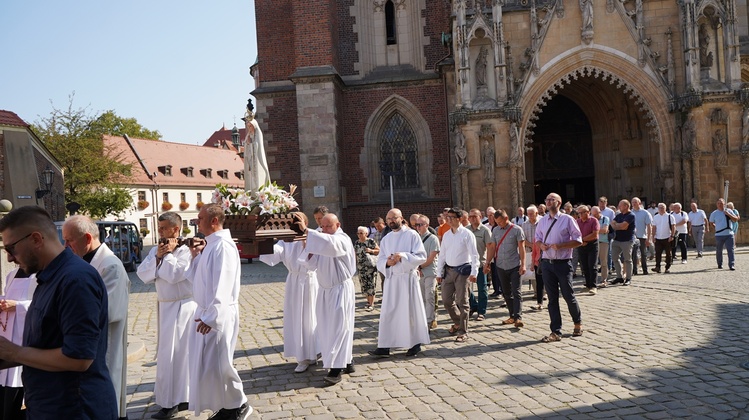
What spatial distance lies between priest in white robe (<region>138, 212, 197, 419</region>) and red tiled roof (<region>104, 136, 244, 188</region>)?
160 ft

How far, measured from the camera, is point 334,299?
7371 millimetres

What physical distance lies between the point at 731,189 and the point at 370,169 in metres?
12.4

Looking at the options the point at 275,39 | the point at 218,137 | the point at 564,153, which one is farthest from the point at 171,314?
the point at 218,137

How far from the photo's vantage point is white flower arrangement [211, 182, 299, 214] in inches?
276

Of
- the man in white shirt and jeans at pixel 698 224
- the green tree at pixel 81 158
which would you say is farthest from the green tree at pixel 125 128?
the man in white shirt and jeans at pixel 698 224

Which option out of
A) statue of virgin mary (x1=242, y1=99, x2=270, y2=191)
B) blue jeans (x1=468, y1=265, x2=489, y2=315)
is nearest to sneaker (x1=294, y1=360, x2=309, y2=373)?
statue of virgin mary (x1=242, y1=99, x2=270, y2=191)

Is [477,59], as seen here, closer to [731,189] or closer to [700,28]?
[700,28]

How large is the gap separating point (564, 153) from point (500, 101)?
21.9 feet

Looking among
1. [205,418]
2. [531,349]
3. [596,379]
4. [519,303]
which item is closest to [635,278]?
[519,303]

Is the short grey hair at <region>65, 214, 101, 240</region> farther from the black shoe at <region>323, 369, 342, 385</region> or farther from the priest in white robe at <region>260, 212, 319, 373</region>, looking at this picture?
the black shoe at <region>323, 369, 342, 385</region>

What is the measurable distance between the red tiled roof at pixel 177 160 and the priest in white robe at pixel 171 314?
160 feet

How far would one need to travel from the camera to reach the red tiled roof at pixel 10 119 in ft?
78.7

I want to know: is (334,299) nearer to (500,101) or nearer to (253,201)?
(253,201)

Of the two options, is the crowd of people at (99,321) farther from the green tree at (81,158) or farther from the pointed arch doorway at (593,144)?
the green tree at (81,158)
